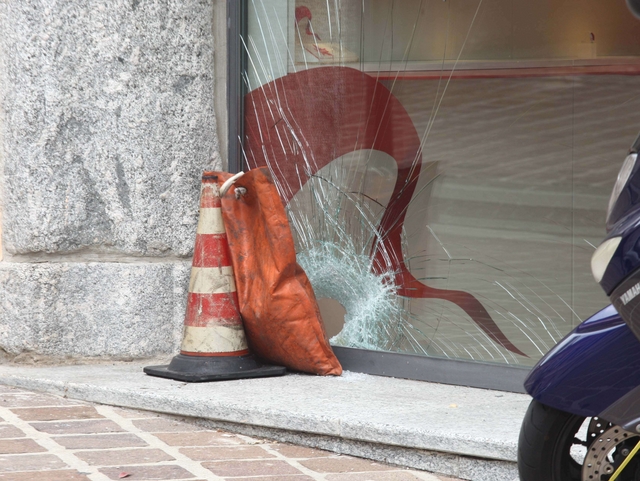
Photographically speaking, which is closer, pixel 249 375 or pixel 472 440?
pixel 472 440

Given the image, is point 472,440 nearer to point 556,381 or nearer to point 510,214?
point 556,381

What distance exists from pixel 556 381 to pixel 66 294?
3.22 metres

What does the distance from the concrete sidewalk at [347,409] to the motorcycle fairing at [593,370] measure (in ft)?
3.48

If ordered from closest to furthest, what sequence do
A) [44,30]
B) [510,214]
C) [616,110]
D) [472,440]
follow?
[472,440] → [616,110] → [510,214] → [44,30]

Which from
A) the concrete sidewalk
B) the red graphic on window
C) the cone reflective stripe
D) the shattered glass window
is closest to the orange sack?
the cone reflective stripe

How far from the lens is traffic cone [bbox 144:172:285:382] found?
4.59m

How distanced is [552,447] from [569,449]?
51mm

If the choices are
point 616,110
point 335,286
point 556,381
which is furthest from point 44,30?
point 556,381

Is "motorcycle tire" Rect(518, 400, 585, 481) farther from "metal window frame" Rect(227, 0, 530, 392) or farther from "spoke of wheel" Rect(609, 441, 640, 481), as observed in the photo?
"metal window frame" Rect(227, 0, 530, 392)

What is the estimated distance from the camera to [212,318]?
181 inches

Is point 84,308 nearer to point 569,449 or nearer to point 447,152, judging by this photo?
point 447,152

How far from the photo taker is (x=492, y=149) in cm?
459

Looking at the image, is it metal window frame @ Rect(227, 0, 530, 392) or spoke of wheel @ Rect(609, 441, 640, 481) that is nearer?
spoke of wheel @ Rect(609, 441, 640, 481)

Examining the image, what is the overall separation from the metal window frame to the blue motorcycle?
1874 mm
